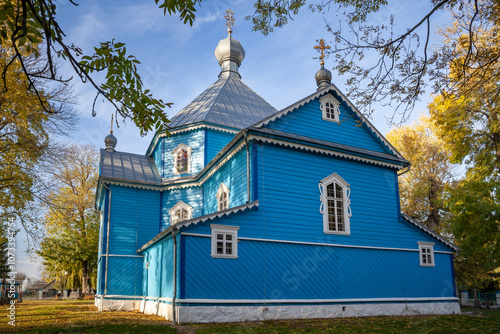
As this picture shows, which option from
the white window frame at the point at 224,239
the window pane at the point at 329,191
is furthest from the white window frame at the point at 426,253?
the white window frame at the point at 224,239

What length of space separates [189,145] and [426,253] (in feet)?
38.7

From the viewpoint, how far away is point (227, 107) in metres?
21.5

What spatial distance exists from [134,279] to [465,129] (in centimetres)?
1588

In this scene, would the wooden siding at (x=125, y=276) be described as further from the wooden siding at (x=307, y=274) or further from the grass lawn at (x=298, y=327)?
the wooden siding at (x=307, y=274)

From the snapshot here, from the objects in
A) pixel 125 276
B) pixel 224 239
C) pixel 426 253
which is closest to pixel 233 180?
pixel 224 239

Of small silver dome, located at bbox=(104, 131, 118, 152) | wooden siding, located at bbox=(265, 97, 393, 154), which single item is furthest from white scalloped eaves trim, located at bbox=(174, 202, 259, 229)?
small silver dome, located at bbox=(104, 131, 118, 152)

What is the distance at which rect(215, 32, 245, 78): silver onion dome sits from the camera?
85.4 ft

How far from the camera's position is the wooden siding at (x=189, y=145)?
19.7 meters

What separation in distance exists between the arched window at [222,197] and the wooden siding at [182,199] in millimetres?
2814

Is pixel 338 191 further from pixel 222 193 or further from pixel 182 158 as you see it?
pixel 182 158

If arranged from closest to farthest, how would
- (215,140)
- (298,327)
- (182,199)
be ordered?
(298,327), (182,199), (215,140)

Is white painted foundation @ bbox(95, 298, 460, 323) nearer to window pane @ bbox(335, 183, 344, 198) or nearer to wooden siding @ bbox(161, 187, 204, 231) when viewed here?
window pane @ bbox(335, 183, 344, 198)

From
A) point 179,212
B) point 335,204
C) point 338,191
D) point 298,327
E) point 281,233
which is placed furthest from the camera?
point 179,212

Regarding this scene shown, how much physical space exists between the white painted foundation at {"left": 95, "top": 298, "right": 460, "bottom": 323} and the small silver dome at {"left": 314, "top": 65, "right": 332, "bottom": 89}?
8715 mm
